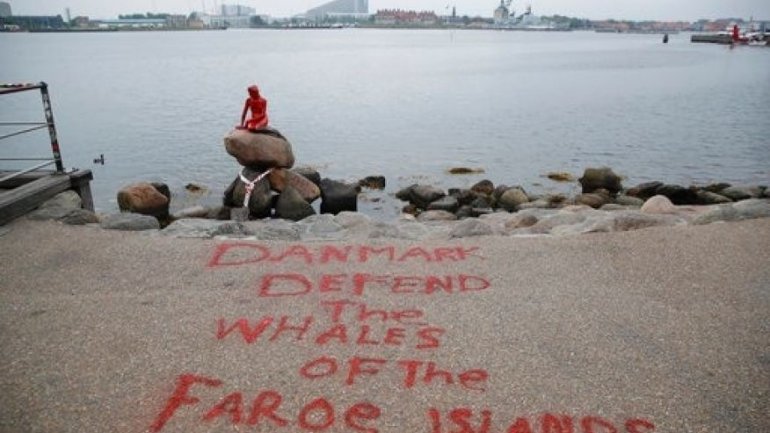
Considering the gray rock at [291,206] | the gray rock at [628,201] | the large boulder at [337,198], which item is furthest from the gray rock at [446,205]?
the gray rock at [628,201]

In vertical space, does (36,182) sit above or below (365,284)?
above

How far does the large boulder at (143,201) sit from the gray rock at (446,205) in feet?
22.7

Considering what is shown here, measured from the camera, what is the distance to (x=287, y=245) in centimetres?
727

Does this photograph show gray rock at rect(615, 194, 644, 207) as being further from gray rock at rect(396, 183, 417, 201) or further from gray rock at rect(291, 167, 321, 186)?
gray rock at rect(291, 167, 321, 186)

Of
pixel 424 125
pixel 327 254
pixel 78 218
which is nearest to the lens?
pixel 327 254

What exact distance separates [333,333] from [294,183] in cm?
1024

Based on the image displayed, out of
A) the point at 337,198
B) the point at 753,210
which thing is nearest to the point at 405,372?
the point at 753,210

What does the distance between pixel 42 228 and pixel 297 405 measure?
5.39m

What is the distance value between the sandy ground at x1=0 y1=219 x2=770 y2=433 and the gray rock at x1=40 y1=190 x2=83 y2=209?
121 centimetres

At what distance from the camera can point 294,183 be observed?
1505 centimetres

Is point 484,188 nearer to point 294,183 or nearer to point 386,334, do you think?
point 294,183

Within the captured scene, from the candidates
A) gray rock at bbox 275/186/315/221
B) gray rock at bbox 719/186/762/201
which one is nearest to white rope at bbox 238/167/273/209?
gray rock at bbox 275/186/315/221

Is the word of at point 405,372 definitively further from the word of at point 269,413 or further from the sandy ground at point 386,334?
the word of at point 269,413

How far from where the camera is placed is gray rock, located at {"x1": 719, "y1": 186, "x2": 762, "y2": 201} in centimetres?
1555
